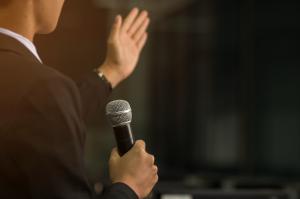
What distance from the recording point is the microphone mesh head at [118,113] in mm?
1379

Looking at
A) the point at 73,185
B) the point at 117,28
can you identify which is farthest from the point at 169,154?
the point at 73,185

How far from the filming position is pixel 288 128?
7.88 meters

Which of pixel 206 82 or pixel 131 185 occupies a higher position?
pixel 131 185

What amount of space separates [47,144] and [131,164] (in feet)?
0.63

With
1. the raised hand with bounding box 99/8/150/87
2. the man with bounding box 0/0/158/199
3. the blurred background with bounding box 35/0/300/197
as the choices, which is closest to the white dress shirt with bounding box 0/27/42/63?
the man with bounding box 0/0/158/199

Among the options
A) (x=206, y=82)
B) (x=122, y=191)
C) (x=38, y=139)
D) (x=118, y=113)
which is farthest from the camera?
(x=206, y=82)

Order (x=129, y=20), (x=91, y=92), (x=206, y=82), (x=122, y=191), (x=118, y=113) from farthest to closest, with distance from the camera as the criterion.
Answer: (x=206, y=82) < (x=129, y=20) < (x=91, y=92) < (x=118, y=113) < (x=122, y=191)

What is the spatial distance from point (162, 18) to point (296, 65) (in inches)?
59.6

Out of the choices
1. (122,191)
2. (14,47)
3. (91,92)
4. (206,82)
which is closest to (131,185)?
(122,191)

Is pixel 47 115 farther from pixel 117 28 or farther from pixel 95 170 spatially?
pixel 95 170

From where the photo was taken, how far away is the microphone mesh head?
54.3 inches

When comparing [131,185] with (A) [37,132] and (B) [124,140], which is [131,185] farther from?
(A) [37,132]

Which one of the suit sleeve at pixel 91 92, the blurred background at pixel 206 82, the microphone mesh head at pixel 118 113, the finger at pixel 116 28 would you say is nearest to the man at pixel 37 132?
the microphone mesh head at pixel 118 113

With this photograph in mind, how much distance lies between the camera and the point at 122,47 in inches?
80.4
